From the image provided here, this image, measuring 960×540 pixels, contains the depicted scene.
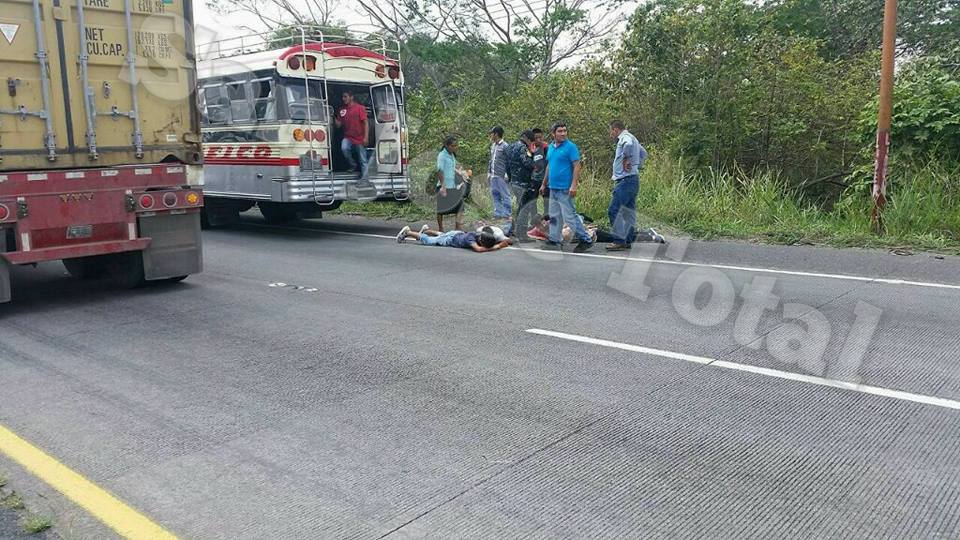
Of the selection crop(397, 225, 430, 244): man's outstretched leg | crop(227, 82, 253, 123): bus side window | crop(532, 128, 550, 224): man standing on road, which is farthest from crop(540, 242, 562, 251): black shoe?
crop(227, 82, 253, 123): bus side window

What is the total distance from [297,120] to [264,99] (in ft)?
2.41

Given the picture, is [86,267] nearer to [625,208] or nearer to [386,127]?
[386,127]

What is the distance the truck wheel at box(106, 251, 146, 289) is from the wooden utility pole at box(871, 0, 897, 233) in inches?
381

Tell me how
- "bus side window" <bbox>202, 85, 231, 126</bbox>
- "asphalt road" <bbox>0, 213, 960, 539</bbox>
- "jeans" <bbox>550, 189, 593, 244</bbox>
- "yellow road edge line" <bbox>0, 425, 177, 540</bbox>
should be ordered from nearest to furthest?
"yellow road edge line" <bbox>0, 425, 177, 540</bbox> < "asphalt road" <bbox>0, 213, 960, 539</bbox> < "jeans" <bbox>550, 189, 593, 244</bbox> < "bus side window" <bbox>202, 85, 231, 126</bbox>

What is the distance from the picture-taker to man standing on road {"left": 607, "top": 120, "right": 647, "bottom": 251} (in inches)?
433

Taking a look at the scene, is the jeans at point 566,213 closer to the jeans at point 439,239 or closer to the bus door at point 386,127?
the jeans at point 439,239

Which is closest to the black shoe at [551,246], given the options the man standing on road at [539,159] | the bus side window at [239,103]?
the man standing on road at [539,159]

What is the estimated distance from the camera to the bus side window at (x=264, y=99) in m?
12.6

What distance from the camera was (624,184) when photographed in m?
11.2

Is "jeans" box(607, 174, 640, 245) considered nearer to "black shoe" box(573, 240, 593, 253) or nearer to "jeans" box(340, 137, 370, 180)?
"black shoe" box(573, 240, 593, 253)

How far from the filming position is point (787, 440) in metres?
4.22

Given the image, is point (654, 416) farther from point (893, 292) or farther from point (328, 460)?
point (893, 292)

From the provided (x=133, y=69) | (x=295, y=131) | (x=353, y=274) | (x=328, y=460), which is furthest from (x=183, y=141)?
(x=328, y=460)

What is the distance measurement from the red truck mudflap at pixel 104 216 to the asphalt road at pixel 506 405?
541 millimetres
